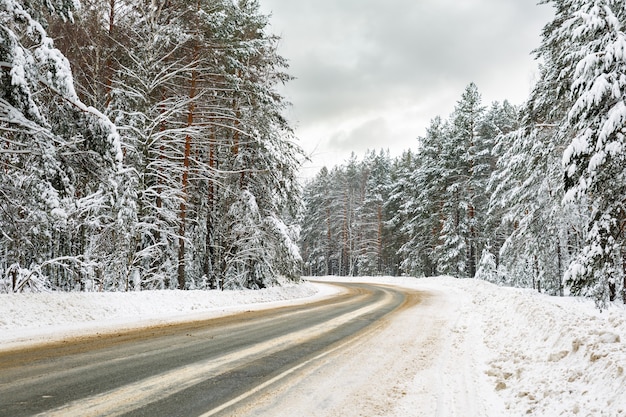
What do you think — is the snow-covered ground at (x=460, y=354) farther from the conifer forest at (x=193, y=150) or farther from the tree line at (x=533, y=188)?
the tree line at (x=533, y=188)

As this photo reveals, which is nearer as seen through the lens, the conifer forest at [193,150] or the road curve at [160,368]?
the road curve at [160,368]

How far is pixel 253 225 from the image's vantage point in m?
17.5

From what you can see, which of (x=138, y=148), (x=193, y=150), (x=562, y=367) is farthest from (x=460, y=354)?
(x=193, y=150)

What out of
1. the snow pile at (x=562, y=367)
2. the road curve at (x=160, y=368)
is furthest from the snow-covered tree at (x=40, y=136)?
the snow pile at (x=562, y=367)

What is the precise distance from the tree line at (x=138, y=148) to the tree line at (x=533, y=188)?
35.6 ft

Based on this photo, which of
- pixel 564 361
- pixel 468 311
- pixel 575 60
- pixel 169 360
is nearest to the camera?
pixel 564 361

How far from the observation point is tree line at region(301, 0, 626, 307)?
8789 millimetres

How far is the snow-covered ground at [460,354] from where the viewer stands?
454 cm

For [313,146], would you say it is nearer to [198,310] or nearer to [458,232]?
[198,310]

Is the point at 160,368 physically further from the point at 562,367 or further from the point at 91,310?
the point at 562,367

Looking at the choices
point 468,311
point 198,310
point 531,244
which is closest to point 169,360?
point 198,310

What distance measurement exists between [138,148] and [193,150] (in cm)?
405

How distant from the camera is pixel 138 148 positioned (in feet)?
48.4

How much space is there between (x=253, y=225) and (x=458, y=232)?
75.9 ft
